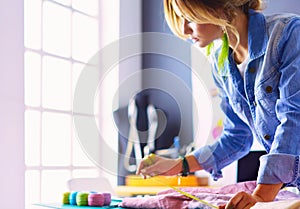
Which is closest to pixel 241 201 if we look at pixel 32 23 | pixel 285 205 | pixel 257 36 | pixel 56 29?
pixel 285 205

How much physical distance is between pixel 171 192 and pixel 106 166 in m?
0.18

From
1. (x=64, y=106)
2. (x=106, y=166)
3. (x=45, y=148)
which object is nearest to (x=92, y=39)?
(x=64, y=106)

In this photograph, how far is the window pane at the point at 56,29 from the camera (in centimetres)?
326

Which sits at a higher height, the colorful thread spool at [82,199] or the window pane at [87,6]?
the window pane at [87,6]

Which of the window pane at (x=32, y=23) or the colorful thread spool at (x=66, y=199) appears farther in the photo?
the window pane at (x=32, y=23)

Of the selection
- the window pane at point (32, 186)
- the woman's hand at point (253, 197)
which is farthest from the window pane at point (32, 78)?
the woman's hand at point (253, 197)

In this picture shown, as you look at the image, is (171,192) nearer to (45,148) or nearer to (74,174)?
(45,148)

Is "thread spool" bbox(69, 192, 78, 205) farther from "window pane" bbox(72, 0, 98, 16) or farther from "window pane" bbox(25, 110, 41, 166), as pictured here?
"window pane" bbox(72, 0, 98, 16)

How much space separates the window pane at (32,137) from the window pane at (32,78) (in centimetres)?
7

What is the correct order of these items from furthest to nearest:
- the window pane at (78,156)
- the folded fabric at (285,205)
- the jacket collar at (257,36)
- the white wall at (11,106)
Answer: the window pane at (78,156) < the white wall at (11,106) < the jacket collar at (257,36) < the folded fabric at (285,205)

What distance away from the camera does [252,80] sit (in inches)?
53.4

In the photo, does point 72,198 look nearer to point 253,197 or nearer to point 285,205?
point 253,197

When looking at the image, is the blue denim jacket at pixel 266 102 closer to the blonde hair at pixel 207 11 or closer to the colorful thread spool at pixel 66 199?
the blonde hair at pixel 207 11

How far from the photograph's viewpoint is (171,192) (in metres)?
1.43
